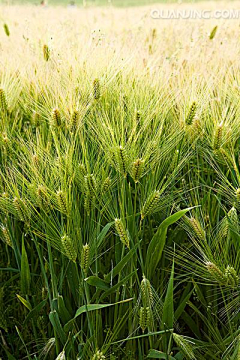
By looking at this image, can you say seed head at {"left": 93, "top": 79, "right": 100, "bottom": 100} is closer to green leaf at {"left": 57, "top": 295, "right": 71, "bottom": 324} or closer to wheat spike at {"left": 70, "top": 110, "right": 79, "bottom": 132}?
wheat spike at {"left": 70, "top": 110, "right": 79, "bottom": 132}

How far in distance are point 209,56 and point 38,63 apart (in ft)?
1.94

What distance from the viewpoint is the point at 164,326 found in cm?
98

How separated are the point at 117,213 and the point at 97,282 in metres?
0.15

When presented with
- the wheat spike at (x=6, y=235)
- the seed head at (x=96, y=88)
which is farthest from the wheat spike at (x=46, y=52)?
the wheat spike at (x=6, y=235)

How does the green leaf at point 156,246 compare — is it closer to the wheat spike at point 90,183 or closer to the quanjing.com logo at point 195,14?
the wheat spike at point 90,183

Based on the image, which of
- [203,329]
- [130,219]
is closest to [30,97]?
[130,219]

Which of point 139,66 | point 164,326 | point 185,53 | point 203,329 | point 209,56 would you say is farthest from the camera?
point 185,53

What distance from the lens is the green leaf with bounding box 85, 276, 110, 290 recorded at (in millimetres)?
991

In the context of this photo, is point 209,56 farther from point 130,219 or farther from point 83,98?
point 130,219

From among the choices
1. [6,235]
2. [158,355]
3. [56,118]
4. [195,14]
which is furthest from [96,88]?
[195,14]

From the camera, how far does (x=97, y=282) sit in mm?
1014

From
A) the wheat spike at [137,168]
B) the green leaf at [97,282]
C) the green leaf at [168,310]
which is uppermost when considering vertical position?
the wheat spike at [137,168]

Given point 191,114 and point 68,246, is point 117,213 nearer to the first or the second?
point 68,246

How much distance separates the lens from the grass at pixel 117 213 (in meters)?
1.01
